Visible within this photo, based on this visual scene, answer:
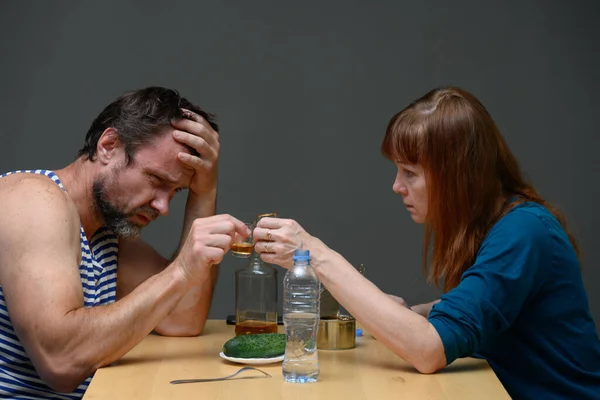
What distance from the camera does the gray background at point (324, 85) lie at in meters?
3.73

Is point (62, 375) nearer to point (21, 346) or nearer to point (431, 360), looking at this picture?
point (21, 346)

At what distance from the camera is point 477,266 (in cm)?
184

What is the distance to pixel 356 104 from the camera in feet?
12.3

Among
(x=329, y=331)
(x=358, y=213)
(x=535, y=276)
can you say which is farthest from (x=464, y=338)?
(x=358, y=213)

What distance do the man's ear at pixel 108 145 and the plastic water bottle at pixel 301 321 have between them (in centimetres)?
69

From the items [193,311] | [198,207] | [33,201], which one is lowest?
[193,311]

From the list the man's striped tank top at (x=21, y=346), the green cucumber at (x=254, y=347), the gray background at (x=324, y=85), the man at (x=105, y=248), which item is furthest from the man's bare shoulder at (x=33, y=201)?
the gray background at (x=324, y=85)

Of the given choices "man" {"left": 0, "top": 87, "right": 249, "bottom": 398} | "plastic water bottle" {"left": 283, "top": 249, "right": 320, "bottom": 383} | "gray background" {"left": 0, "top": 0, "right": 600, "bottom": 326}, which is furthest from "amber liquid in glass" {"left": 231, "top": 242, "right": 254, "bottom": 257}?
"gray background" {"left": 0, "top": 0, "right": 600, "bottom": 326}

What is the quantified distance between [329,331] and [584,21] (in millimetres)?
2416

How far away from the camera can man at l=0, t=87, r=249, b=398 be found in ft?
5.93

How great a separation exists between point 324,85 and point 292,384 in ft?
7.41

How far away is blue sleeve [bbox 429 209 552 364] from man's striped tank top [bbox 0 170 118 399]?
0.90 m

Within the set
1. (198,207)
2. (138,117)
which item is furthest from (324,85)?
(138,117)

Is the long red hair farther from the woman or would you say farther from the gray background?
the gray background
